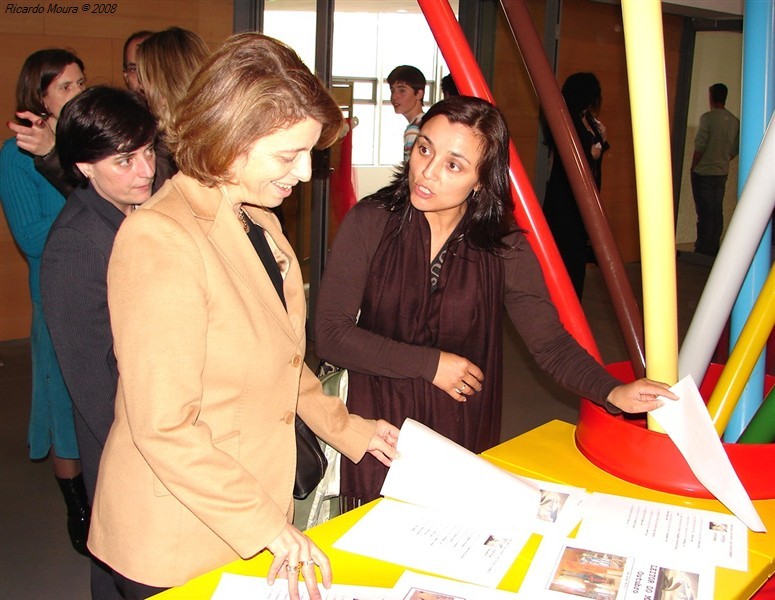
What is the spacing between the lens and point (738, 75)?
542 centimetres

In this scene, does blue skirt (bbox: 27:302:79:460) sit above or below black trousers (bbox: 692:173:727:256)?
below

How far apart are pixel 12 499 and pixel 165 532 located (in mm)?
2242

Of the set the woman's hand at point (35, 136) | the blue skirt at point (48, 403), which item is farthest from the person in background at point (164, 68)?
the blue skirt at point (48, 403)

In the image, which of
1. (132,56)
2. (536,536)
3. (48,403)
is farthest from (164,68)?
(536,536)

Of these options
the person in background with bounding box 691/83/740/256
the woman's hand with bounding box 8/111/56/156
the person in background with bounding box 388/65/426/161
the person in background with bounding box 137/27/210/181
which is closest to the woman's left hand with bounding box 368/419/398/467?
the person in background with bounding box 137/27/210/181

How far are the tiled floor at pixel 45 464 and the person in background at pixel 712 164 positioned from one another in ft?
1.28

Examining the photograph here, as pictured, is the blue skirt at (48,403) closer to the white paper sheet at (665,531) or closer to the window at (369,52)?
the white paper sheet at (665,531)

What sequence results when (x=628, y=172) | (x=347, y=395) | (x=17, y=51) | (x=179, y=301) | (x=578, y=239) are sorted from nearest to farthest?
(x=179, y=301), (x=347, y=395), (x=17, y=51), (x=578, y=239), (x=628, y=172)

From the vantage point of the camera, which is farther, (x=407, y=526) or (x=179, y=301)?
(x=407, y=526)

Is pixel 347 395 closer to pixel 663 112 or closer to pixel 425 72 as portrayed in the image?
pixel 663 112

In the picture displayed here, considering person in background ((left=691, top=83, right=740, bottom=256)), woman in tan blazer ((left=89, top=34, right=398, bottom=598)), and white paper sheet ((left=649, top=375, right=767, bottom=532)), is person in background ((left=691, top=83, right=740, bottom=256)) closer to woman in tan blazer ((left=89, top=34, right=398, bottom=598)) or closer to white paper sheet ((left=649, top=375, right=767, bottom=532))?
white paper sheet ((left=649, top=375, right=767, bottom=532))

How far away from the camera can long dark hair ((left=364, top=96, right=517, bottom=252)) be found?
188 centimetres

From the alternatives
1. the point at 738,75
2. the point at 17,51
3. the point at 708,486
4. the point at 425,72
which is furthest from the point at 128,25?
the point at 708,486

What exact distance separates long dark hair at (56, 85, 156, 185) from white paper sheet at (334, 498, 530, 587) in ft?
3.41
